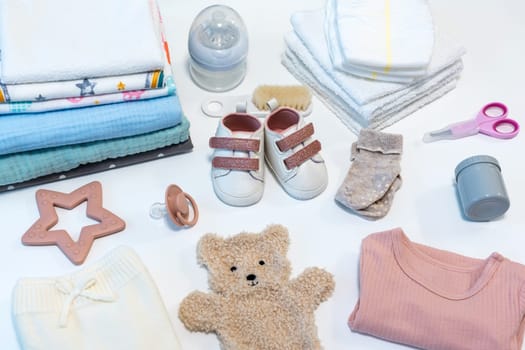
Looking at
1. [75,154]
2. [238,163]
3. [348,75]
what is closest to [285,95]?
[348,75]

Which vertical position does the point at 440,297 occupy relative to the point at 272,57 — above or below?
below

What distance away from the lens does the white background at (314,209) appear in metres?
1.06

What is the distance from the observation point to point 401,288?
39.9 inches

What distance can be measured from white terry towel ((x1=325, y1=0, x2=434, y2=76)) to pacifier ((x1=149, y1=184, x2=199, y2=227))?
0.42 metres

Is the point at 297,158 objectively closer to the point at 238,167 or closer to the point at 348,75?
the point at 238,167

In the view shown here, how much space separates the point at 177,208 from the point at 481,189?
56 centimetres

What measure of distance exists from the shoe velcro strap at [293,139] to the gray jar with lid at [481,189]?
307 millimetres

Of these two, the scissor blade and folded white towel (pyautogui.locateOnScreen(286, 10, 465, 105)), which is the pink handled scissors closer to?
the scissor blade

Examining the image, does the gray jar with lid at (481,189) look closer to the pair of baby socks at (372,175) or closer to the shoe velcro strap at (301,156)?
the pair of baby socks at (372,175)

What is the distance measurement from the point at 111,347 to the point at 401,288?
0.48m

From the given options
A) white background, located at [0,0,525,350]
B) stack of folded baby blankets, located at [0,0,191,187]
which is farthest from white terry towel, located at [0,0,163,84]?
white background, located at [0,0,525,350]

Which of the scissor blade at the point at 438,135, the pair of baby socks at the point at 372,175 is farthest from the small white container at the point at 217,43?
the scissor blade at the point at 438,135

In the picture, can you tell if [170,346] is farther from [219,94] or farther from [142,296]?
[219,94]

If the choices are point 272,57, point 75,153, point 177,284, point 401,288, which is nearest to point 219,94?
point 272,57
